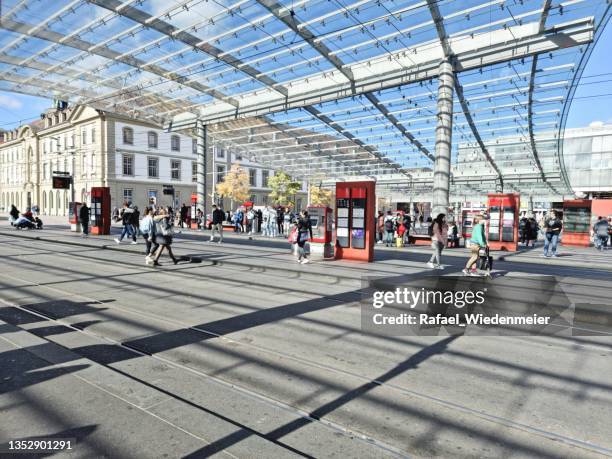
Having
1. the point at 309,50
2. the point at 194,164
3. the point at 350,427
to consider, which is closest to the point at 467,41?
the point at 309,50

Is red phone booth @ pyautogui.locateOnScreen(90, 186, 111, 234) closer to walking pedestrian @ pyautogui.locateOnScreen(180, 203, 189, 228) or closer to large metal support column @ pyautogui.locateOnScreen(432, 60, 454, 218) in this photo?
walking pedestrian @ pyautogui.locateOnScreen(180, 203, 189, 228)

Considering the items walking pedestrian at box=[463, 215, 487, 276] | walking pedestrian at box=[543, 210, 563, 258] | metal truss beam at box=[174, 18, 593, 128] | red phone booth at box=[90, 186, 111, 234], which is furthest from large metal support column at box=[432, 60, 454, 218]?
red phone booth at box=[90, 186, 111, 234]

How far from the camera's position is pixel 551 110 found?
23.4 metres

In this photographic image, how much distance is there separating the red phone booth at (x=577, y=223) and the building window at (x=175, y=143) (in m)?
47.2

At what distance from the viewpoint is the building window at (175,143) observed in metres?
53.7

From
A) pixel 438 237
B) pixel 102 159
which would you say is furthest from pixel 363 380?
pixel 102 159

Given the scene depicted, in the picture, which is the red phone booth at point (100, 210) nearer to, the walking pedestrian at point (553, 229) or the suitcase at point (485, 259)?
the suitcase at point (485, 259)

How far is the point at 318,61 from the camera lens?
18547 mm

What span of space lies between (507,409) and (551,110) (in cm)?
2549

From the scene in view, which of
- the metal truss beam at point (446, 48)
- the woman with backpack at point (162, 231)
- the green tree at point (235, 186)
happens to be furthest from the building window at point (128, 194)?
the woman with backpack at point (162, 231)

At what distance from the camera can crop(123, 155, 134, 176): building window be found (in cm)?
4872

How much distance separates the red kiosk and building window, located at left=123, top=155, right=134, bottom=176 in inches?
1702

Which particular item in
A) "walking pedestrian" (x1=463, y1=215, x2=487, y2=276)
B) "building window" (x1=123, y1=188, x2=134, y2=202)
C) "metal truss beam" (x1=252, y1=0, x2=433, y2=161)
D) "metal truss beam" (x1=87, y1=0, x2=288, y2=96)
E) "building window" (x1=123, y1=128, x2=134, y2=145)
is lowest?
"walking pedestrian" (x1=463, y1=215, x2=487, y2=276)

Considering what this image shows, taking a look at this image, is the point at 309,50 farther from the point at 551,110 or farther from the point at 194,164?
the point at 194,164
